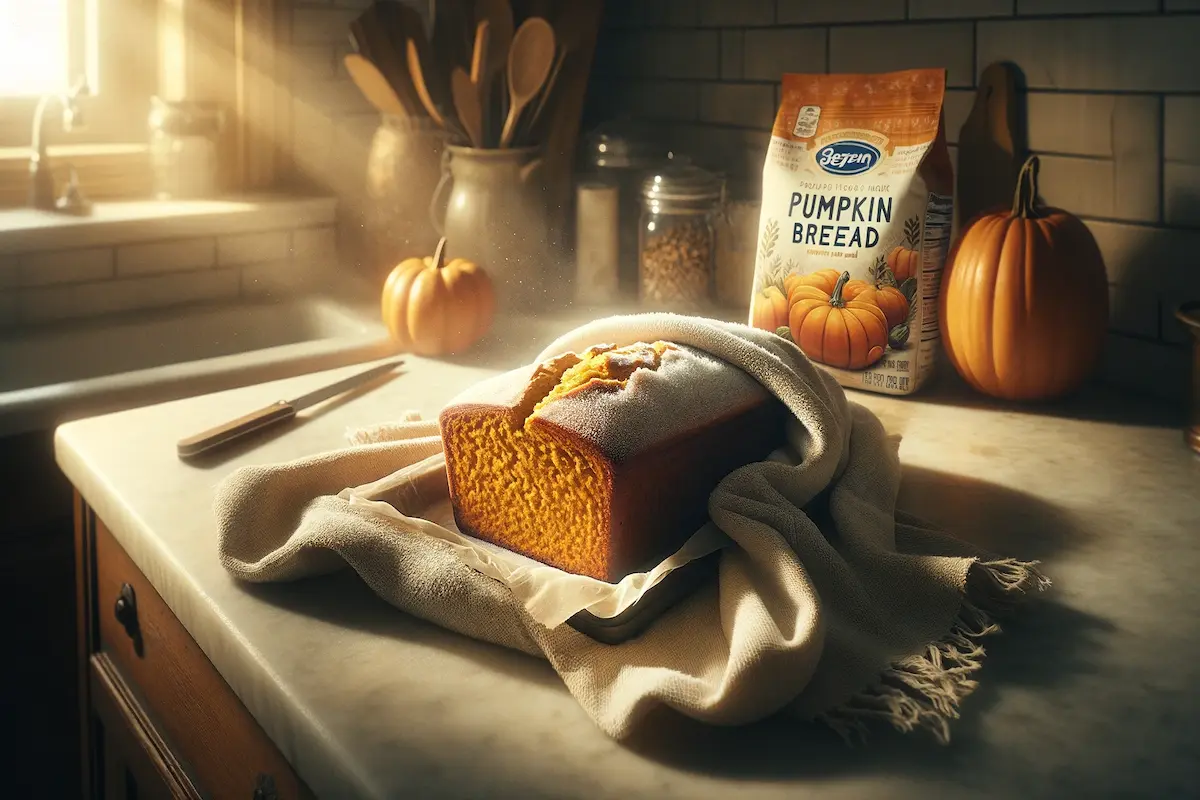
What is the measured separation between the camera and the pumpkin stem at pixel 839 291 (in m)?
1.18

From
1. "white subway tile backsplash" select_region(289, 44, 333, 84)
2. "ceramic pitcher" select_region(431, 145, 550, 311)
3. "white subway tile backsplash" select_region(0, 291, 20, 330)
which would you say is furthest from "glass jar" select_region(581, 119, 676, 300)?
"white subway tile backsplash" select_region(0, 291, 20, 330)

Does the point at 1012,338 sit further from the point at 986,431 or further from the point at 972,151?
the point at 972,151

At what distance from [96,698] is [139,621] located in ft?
0.66

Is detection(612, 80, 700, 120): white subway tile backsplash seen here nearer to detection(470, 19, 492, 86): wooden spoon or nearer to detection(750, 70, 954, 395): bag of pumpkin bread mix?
detection(470, 19, 492, 86): wooden spoon

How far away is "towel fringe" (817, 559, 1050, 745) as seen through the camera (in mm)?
562

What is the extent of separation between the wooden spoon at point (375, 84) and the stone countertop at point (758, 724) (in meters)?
0.75

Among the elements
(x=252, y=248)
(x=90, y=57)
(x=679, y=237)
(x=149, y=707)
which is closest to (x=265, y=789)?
(x=149, y=707)

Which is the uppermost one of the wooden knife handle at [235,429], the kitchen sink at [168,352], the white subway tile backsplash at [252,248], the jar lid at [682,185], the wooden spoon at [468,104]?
the wooden spoon at [468,104]

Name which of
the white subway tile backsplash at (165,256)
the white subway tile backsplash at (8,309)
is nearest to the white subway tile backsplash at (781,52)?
the white subway tile backsplash at (165,256)

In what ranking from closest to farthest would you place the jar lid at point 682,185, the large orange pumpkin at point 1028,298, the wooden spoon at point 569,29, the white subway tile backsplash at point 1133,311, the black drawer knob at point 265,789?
the black drawer knob at point 265,789, the large orange pumpkin at point 1028,298, the white subway tile backsplash at point 1133,311, the jar lid at point 682,185, the wooden spoon at point 569,29

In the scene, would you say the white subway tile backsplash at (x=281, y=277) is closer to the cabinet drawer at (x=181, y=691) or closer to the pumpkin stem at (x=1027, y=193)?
the cabinet drawer at (x=181, y=691)

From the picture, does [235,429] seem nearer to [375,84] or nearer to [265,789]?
[265,789]

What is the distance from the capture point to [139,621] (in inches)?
35.6

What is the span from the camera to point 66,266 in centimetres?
154
